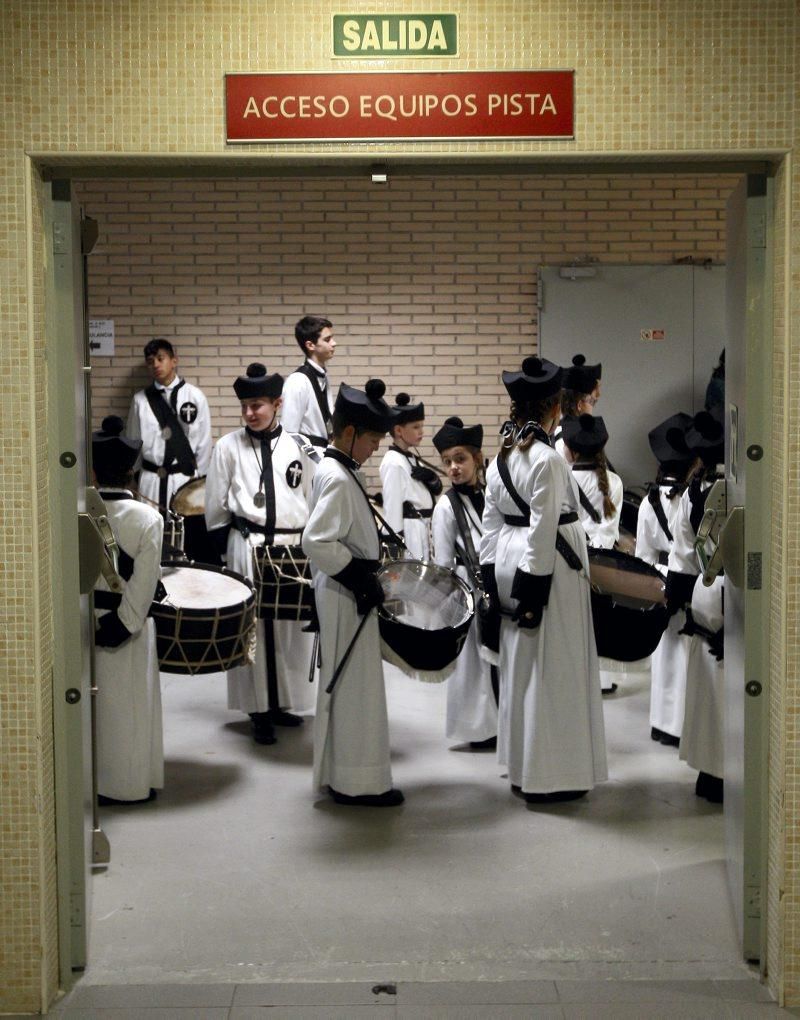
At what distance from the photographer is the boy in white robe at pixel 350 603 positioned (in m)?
5.64

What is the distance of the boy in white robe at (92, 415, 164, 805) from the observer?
18.4 ft

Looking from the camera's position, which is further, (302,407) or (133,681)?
(302,407)

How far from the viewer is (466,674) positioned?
22.0 feet

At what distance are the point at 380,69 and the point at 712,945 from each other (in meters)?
2.89

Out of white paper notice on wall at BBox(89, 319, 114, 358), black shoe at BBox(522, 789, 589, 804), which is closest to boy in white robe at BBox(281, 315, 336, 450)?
white paper notice on wall at BBox(89, 319, 114, 358)

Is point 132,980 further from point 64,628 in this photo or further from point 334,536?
point 334,536

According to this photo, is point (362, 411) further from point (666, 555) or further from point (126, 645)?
point (666, 555)

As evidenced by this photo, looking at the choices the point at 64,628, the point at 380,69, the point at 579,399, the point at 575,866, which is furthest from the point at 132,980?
the point at 579,399

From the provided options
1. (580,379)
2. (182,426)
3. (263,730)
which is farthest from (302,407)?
(263,730)

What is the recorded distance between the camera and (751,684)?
399cm

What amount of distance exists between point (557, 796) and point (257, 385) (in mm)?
2655

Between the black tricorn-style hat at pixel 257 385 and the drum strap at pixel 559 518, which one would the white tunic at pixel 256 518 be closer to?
the black tricorn-style hat at pixel 257 385

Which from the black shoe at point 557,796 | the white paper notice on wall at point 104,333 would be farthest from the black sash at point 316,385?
the black shoe at point 557,796

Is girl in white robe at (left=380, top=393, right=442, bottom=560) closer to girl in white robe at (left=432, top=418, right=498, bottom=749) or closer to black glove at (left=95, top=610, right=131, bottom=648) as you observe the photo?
girl in white robe at (left=432, top=418, right=498, bottom=749)
